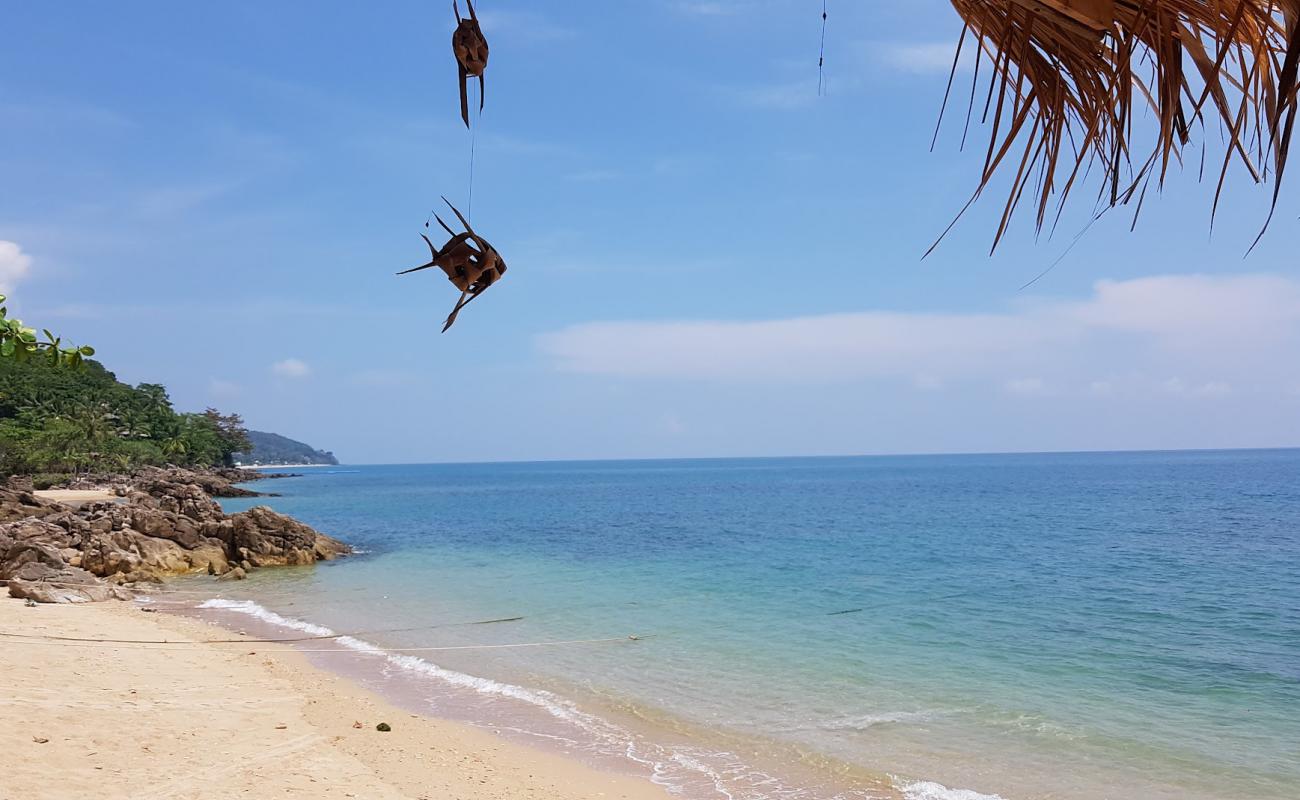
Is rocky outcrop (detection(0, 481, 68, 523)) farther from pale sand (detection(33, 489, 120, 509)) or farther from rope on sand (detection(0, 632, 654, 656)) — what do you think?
rope on sand (detection(0, 632, 654, 656))

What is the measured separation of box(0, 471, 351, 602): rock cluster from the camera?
17.2 meters

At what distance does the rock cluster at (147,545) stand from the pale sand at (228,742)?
309 inches

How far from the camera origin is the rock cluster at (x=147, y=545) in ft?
56.4

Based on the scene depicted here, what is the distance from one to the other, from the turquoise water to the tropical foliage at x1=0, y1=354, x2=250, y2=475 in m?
39.2

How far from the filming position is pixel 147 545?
21500 millimetres

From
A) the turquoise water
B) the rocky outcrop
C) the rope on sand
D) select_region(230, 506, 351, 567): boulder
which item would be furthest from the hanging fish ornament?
the rocky outcrop

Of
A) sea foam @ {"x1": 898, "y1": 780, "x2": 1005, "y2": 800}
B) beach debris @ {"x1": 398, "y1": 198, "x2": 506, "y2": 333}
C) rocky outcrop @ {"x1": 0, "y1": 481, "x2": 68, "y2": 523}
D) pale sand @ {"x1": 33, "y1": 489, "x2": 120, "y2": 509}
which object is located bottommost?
sea foam @ {"x1": 898, "y1": 780, "x2": 1005, "y2": 800}

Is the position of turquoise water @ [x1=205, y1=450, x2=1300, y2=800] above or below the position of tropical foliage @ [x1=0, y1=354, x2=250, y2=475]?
below

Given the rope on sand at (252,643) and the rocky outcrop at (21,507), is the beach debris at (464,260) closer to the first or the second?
the rope on sand at (252,643)

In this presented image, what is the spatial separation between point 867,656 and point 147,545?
18014 millimetres

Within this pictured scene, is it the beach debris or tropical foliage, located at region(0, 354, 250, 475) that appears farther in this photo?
tropical foliage, located at region(0, 354, 250, 475)

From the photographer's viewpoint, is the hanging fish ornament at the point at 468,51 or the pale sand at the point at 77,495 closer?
the hanging fish ornament at the point at 468,51

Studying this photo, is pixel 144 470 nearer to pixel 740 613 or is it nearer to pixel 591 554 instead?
pixel 591 554

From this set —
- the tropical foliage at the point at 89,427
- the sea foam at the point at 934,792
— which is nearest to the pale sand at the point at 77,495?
the tropical foliage at the point at 89,427
